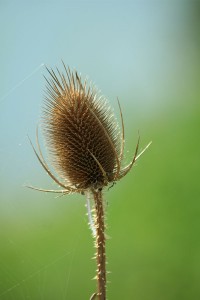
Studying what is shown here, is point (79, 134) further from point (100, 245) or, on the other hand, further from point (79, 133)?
point (100, 245)

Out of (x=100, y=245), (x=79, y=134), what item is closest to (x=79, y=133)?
(x=79, y=134)

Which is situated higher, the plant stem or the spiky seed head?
the spiky seed head

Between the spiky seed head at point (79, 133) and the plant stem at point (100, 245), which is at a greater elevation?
the spiky seed head at point (79, 133)

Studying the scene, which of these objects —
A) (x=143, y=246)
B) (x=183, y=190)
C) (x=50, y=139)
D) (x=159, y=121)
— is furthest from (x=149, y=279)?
(x=50, y=139)

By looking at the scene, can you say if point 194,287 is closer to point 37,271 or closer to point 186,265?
point 186,265

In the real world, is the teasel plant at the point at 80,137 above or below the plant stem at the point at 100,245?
above
